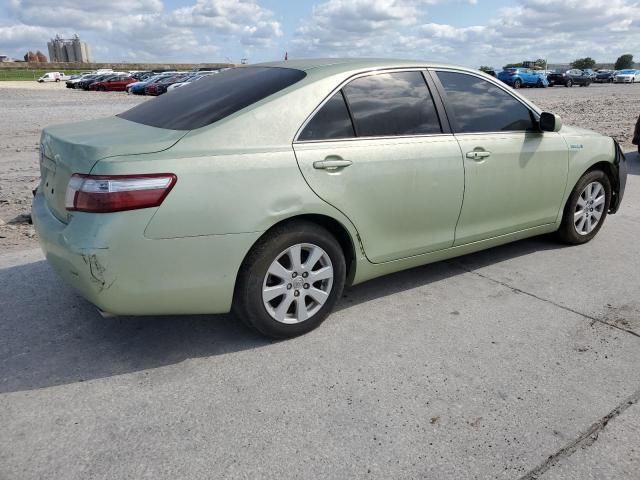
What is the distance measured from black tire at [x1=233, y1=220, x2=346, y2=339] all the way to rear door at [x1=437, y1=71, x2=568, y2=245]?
1.18 metres

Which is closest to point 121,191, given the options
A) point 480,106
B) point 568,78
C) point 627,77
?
point 480,106

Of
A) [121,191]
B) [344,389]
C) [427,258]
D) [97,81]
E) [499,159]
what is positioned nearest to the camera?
[121,191]

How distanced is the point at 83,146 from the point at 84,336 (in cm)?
120

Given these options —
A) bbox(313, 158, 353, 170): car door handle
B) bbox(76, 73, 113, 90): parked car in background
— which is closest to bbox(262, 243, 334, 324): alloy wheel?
bbox(313, 158, 353, 170): car door handle

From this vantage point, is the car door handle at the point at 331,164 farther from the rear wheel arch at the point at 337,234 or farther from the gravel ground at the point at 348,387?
the gravel ground at the point at 348,387

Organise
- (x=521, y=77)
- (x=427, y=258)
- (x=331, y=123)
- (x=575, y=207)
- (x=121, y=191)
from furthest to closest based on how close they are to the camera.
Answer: (x=521, y=77), (x=575, y=207), (x=427, y=258), (x=331, y=123), (x=121, y=191)

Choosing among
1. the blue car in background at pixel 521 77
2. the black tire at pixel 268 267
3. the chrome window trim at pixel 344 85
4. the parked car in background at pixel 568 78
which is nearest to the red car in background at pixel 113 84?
the blue car in background at pixel 521 77

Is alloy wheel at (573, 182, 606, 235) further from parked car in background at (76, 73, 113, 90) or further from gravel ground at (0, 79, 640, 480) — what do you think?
parked car in background at (76, 73, 113, 90)

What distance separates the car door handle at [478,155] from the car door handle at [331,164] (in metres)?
1.08

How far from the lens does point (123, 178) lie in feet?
8.89

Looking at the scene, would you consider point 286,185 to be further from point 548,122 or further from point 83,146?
point 548,122

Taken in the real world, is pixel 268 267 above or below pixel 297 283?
above

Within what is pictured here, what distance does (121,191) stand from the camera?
2.70 metres

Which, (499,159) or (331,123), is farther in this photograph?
(499,159)
